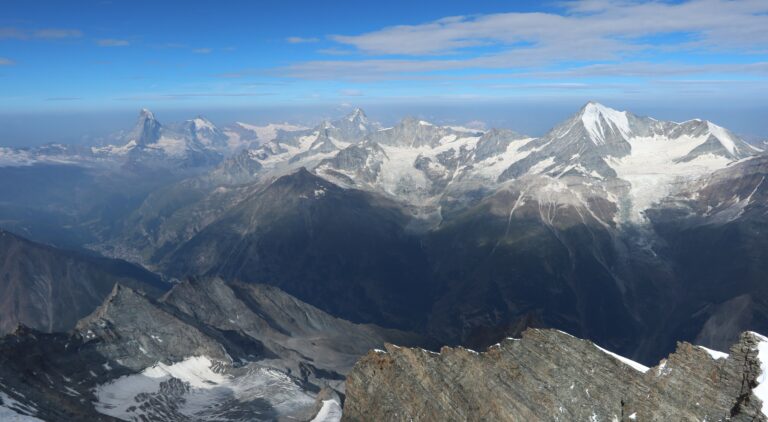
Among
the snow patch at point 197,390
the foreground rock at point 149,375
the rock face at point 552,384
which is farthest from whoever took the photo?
the snow patch at point 197,390

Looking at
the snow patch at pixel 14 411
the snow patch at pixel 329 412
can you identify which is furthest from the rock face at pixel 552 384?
the snow patch at pixel 14 411

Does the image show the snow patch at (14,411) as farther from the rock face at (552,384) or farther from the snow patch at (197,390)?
the rock face at (552,384)

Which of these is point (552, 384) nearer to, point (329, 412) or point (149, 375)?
point (329, 412)

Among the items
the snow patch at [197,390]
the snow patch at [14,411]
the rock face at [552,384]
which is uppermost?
the rock face at [552,384]

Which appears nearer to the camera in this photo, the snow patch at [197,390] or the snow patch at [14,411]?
the snow patch at [14,411]

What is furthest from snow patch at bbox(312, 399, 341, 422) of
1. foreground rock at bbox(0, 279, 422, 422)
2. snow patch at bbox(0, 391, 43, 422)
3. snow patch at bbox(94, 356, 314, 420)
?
snow patch at bbox(0, 391, 43, 422)

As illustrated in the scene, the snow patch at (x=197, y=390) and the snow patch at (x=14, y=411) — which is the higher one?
the snow patch at (x=14, y=411)

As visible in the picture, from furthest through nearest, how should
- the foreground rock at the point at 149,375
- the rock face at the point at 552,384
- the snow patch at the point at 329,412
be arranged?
1. the snow patch at the point at 329,412
2. the foreground rock at the point at 149,375
3. the rock face at the point at 552,384

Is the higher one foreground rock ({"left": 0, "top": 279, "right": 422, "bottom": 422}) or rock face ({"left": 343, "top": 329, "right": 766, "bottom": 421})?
rock face ({"left": 343, "top": 329, "right": 766, "bottom": 421})

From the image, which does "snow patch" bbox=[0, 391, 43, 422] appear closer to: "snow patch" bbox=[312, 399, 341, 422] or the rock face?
"snow patch" bbox=[312, 399, 341, 422]
